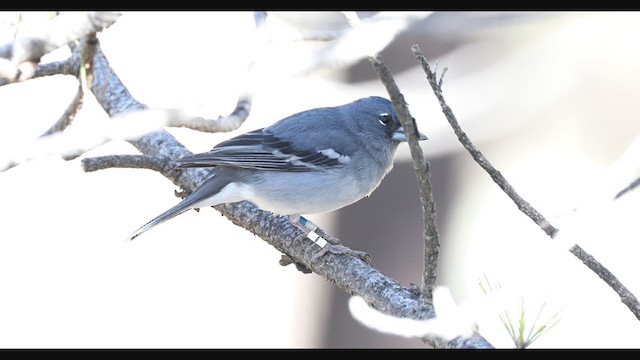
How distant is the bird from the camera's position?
367 centimetres

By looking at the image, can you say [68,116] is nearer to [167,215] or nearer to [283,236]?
[167,215]

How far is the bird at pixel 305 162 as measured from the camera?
145 inches

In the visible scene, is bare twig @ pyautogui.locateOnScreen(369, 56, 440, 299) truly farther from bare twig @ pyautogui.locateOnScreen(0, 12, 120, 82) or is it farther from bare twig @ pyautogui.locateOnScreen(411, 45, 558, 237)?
bare twig @ pyautogui.locateOnScreen(0, 12, 120, 82)

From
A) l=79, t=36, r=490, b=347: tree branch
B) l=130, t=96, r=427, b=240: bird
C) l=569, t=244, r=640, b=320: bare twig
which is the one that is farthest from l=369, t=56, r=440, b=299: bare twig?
l=130, t=96, r=427, b=240: bird

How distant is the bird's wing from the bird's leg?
28cm

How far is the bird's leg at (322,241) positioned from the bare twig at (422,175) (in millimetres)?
906

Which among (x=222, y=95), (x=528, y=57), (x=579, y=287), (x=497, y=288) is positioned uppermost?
(x=528, y=57)

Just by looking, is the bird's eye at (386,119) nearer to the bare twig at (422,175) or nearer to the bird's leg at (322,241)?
the bird's leg at (322,241)

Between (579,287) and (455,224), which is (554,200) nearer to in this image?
(455,224)

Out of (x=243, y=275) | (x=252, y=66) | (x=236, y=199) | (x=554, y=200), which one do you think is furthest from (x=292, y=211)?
(x=554, y=200)

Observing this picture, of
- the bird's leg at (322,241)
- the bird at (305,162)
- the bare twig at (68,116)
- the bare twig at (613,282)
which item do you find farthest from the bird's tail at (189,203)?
the bare twig at (613,282)

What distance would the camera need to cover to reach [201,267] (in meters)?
6.44

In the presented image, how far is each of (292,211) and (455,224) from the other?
2.36 metres
